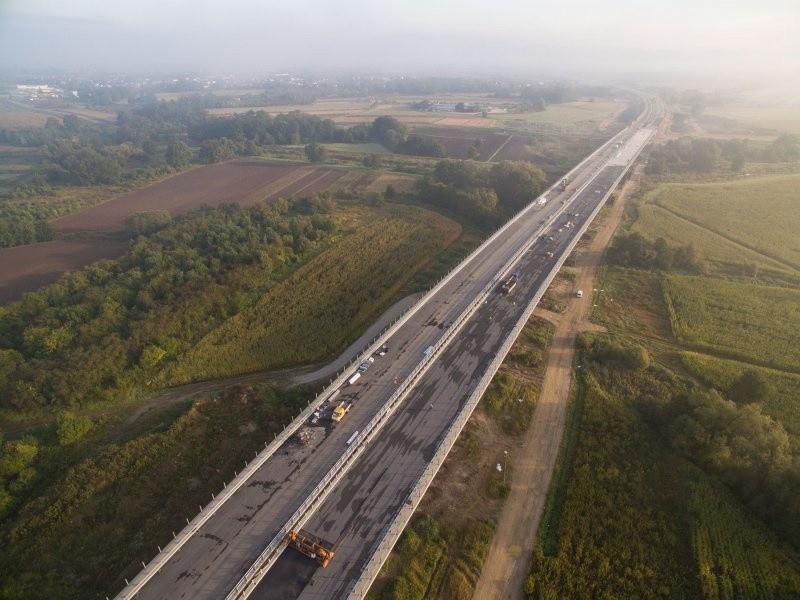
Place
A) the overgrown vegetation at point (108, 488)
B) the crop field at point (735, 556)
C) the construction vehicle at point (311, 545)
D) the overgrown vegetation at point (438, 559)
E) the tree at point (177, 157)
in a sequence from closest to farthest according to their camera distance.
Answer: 1. the construction vehicle at point (311, 545)
2. the overgrown vegetation at point (438, 559)
3. the crop field at point (735, 556)
4. the overgrown vegetation at point (108, 488)
5. the tree at point (177, 157)

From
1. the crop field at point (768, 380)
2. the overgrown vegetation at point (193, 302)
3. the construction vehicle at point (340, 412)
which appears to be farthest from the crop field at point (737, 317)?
the construction vehicle at point (340, 412)

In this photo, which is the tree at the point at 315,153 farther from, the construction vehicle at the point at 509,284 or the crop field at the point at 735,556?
the crop field at the point at 735,556

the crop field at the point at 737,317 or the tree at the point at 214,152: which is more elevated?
the tree at the point at 214,152

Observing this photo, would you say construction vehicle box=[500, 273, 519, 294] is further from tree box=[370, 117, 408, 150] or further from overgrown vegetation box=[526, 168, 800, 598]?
tree box=[370, 117, 408, 150]

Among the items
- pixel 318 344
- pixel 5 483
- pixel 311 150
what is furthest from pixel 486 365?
pixel 311 150

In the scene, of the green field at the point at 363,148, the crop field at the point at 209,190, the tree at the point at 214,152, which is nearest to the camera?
the crop field at the point at 209,190

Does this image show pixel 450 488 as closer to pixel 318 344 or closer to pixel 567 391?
pixel 567 391

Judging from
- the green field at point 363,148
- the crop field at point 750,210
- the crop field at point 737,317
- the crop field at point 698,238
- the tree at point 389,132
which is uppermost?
the tree at point 389,132
